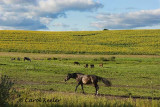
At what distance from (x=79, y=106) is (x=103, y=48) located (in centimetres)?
5228

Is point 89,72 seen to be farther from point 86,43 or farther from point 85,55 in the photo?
point 86,43

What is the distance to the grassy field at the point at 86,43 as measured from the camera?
59.4 meters

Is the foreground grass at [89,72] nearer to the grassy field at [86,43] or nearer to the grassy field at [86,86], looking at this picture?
the grassy field at [86,86]

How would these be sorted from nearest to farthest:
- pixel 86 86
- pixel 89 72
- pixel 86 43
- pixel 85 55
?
pixel 86 86 < pixel 89 72 < pixel 85 55 < pixel 86 43

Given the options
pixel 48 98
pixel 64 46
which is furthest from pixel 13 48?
pixel 48 98

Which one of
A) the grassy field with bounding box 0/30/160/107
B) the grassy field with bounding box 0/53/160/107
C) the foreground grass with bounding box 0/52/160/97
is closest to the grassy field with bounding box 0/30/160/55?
the grassy field with bounding box 0/30/160/107

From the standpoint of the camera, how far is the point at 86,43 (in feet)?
230

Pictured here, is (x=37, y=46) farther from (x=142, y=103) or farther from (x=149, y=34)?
(x=142, y=103)

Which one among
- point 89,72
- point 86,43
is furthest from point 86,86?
point 86,43

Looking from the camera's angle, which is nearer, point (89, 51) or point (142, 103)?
point (142, 103)

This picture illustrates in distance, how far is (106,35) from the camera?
83.0 meters

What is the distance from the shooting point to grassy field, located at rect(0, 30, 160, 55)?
59406 millimetres

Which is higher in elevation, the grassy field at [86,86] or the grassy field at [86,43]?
the grassy field at [86,43]

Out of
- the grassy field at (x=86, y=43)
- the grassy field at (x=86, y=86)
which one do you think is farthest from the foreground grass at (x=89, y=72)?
the grassy field at (x=86, y=43)
